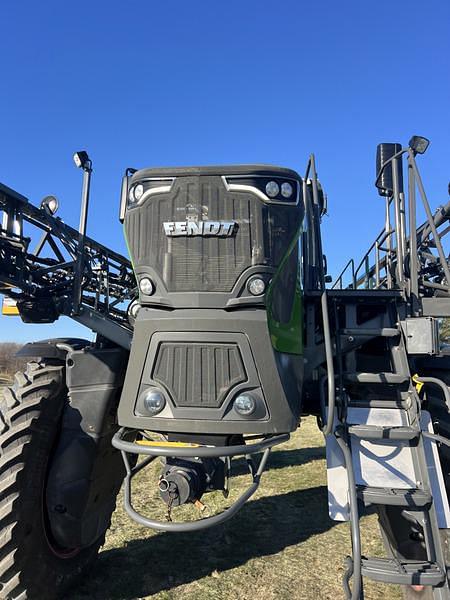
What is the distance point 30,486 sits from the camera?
3.45m

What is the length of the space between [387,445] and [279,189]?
5.63 feet

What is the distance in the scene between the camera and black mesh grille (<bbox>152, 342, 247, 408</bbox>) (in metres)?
2.58

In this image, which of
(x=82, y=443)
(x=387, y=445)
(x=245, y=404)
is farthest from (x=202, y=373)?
(x=82, y=443)

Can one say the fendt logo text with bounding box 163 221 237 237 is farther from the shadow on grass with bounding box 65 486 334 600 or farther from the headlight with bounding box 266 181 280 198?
the shadow on grass with bounding box 65 486 334 600

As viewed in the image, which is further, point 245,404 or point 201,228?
point 201,228

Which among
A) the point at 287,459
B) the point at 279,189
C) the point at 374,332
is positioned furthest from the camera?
the point at 287,459

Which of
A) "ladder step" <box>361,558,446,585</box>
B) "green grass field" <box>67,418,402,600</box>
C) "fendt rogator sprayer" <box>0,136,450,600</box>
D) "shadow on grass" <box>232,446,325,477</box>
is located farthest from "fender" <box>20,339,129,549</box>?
"shadow on grass" <box>232,446,325,477</box>

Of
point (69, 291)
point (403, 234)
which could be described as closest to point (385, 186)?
point (403, 234)

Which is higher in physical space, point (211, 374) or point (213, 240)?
point (213, 240)

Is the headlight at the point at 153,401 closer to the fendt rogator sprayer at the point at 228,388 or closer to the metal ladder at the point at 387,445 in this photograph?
the fendt rogator sprayer at the point at 228,388

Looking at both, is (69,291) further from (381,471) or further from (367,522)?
(367,522)

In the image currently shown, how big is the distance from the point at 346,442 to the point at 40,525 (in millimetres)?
2386

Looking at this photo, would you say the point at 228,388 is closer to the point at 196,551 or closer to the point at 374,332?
the point at 374,332

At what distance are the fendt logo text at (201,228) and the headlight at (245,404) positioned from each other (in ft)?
3.09
